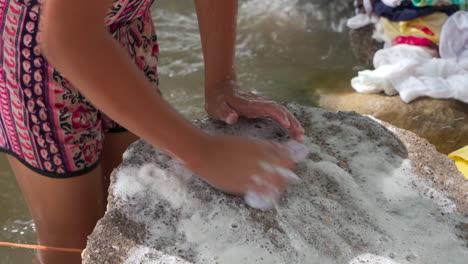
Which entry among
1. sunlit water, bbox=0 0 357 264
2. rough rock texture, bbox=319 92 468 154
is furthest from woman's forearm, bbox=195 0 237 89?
rough rock texture, bbox=319 92 468 154

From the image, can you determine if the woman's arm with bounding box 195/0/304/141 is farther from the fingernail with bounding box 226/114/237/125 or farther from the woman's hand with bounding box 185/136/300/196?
the woman's hand with bounding box 185/136/300/196

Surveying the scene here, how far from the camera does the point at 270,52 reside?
4.38 metres

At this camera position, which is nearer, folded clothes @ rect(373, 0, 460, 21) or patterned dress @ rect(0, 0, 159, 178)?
patterned dress @ rect(0, 0, 159, 178)

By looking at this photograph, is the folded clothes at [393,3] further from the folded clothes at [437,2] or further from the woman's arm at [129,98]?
the woman's arm at [129,98]

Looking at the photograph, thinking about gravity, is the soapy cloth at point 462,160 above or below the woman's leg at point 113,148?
below

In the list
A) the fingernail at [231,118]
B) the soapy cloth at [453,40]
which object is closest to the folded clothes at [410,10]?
the soapy cloth at [453,40]

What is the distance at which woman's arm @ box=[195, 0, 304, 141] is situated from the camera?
5.53 ft

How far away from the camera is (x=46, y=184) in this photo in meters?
1.63

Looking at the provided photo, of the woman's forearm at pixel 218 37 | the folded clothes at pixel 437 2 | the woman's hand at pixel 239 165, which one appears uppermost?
the woman's forearm at pixel 218 37

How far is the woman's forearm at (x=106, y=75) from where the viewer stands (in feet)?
3.60

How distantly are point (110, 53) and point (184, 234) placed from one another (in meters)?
0.48

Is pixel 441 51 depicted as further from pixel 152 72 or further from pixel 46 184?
pixel 46 184

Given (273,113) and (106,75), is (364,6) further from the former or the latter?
(106,75)

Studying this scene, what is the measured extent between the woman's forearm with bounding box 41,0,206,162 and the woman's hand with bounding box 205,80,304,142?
42cm
